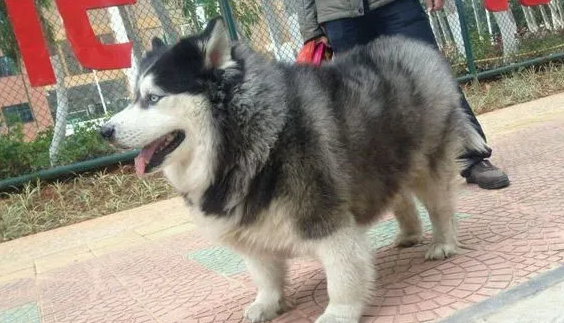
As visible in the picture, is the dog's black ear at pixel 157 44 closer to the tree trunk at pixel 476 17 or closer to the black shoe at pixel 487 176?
the black shoe at pixel 487 176

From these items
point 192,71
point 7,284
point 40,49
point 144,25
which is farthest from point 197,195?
point 144,25

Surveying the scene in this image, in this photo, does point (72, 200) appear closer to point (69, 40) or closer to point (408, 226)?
point (69, 40)

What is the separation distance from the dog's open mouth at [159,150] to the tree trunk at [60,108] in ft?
17.1

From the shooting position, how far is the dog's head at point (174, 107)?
→ 2.26m

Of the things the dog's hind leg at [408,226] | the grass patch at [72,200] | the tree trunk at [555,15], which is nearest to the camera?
the dog's hind leg at [408,226]

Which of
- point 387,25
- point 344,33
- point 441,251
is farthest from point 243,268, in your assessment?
point 387,25

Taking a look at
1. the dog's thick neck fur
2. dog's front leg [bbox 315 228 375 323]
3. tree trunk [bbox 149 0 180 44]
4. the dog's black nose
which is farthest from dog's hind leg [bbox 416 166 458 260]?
tree trunk [bbox 149 0 180 44]

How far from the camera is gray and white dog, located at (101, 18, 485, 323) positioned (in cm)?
224

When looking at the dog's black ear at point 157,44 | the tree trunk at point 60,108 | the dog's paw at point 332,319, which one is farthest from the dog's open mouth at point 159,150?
the tree trunk at point 60,108

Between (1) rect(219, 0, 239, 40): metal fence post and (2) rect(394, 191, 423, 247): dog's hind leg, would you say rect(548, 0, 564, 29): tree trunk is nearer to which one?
(1) rect(219, 0, 239, 40): metal fence post

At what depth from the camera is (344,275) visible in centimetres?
221

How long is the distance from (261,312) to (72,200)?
4590 millimetres

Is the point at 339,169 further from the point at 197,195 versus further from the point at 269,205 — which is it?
the point at 197,195

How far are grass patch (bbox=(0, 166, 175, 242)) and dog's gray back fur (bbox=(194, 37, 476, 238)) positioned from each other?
425cm
